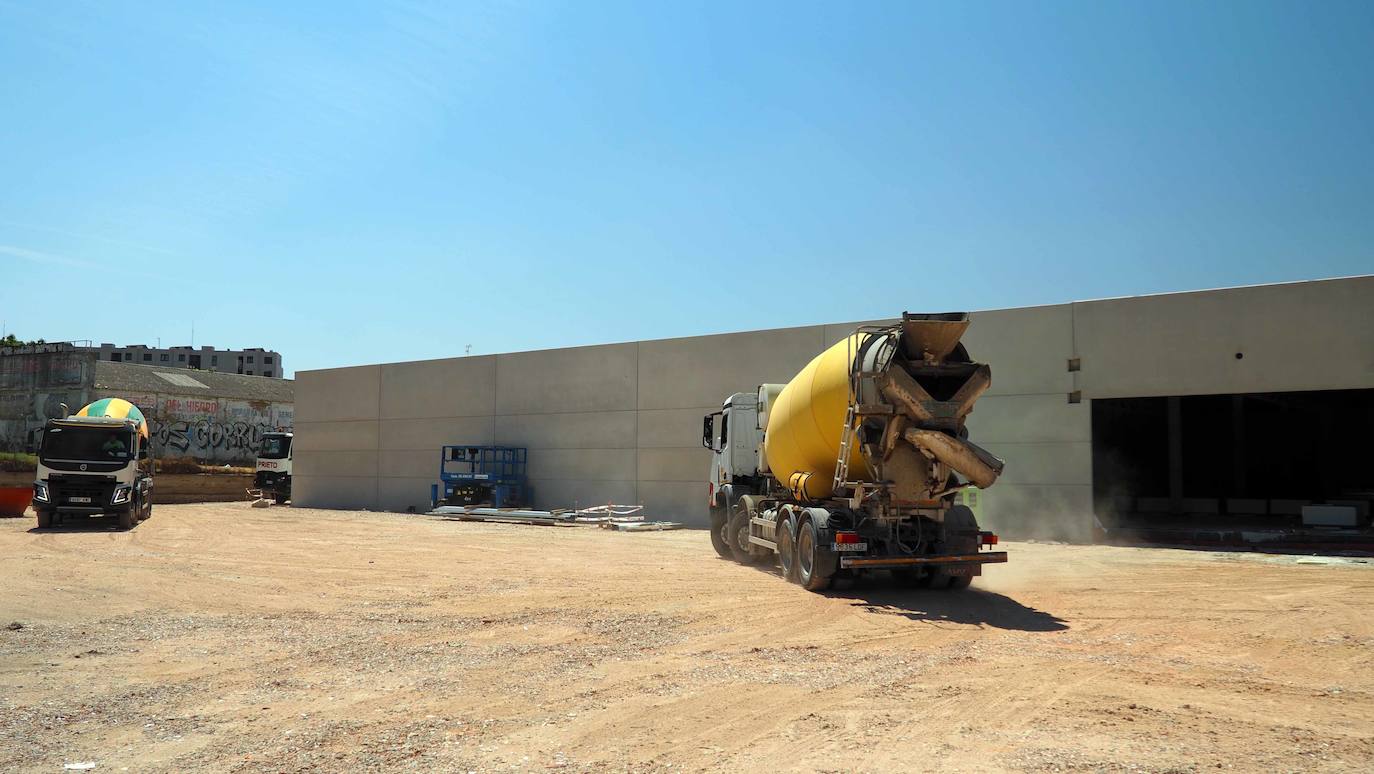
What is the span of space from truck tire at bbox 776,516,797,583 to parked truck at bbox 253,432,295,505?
33946mm

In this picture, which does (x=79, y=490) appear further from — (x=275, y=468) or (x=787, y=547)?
(x=787, y=547)

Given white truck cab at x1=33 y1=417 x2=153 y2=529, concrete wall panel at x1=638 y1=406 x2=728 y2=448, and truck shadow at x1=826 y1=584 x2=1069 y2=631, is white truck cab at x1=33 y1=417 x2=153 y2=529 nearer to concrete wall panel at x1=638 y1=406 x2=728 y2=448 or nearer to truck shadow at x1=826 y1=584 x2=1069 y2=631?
concrete wall panel at x1=638 y1=406 x2=728 y2=448

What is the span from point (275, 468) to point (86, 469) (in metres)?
19.3

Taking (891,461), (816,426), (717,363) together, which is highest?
(717,363)

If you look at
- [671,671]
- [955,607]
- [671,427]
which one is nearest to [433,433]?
[671,427]

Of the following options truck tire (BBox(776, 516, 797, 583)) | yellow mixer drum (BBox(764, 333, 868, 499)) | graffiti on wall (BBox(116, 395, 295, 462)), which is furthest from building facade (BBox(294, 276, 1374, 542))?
graffiti on wall (BBox(116, 395, 295, 462))

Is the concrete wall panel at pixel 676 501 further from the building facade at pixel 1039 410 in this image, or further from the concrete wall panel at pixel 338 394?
the concrete wall panel at pixel 338 394

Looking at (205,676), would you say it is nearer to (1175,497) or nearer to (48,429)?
(48,429)

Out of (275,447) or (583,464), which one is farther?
(275,447)

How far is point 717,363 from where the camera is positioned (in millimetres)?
29594

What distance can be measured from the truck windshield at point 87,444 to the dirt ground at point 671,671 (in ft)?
31.1

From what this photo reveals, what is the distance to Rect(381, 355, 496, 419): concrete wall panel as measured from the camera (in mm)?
36312

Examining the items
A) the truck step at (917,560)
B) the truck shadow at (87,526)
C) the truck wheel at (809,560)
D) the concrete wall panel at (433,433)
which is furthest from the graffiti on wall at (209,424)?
the truck step at (917,560)

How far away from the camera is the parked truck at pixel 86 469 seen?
24.6m
